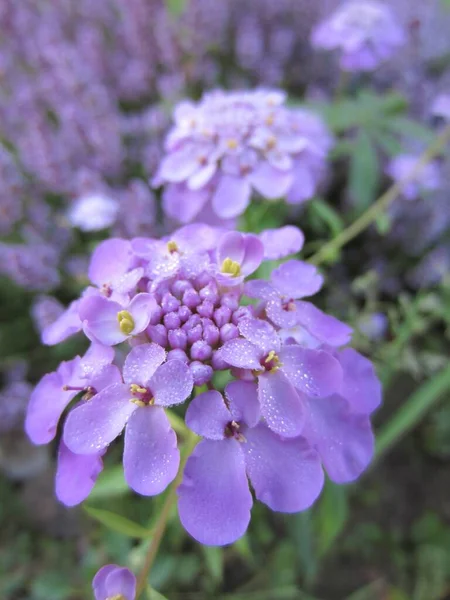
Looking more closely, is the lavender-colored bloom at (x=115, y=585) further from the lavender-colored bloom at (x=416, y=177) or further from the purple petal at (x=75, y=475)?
the lavender-colored bloom at (x=416, y=177)

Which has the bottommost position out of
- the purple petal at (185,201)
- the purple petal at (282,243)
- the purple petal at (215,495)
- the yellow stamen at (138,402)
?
the purple petal at (215,495)

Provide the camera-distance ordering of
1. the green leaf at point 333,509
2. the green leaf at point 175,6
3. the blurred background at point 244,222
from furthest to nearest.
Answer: the green leaf at point 175,6, the blurred background at point 244,222, the green leaf at point 333,509

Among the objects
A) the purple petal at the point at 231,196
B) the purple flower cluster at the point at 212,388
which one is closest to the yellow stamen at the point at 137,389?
the purple flower cluster at the point at 212,388

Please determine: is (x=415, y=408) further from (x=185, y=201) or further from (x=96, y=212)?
(x=96, y=212)

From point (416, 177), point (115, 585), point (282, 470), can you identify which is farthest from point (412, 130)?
point (115, 585)

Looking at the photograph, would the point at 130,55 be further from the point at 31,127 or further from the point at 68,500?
the point at 68,500

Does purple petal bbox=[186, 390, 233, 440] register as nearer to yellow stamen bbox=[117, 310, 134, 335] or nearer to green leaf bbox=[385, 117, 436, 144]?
yellow stamen bbox=[117, 310, 134, 335]

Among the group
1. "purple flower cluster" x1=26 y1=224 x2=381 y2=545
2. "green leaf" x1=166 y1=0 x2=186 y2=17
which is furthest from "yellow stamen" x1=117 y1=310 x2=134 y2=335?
"green leaf" x1=166 y1=0 x2=186 y2=17
